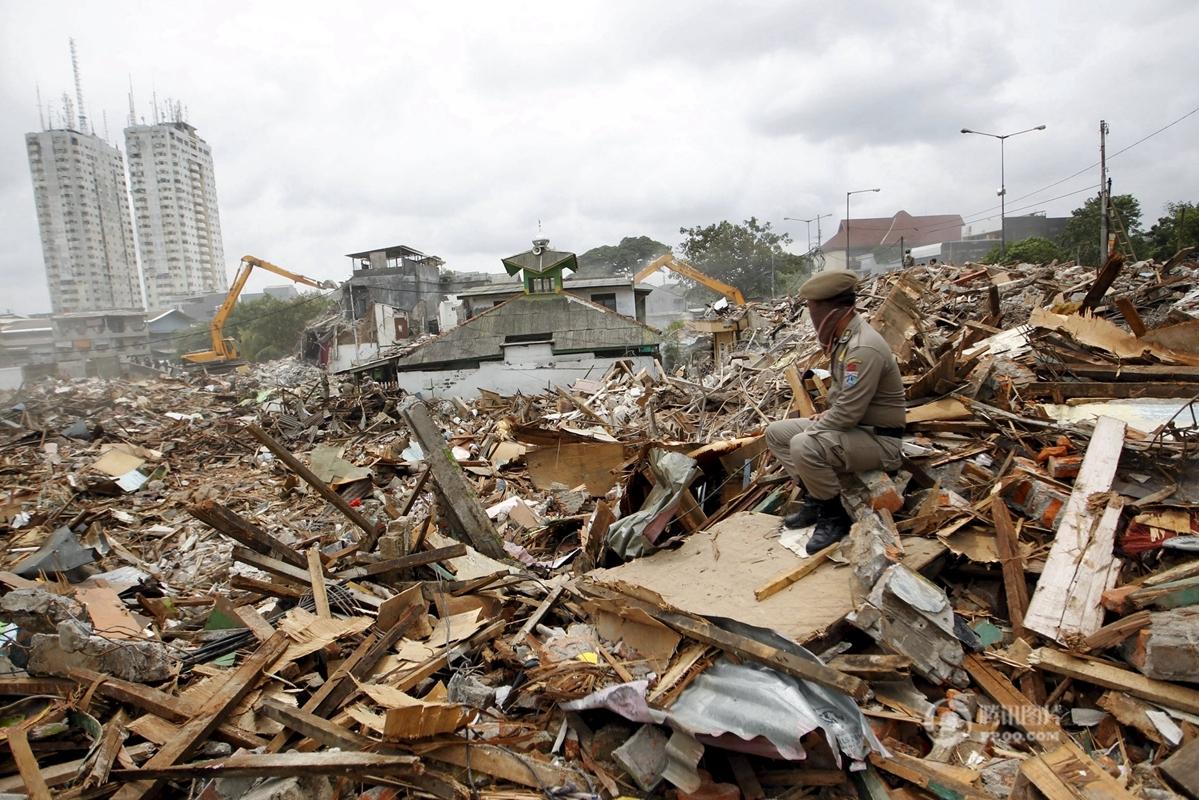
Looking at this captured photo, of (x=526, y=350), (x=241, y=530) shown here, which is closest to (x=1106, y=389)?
(x=241, y=530)

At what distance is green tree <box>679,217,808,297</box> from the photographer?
53.5 meters

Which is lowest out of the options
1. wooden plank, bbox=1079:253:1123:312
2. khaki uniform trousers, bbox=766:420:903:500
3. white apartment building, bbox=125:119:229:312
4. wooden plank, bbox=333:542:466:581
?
wooden plank, bbox=333:542:466:581

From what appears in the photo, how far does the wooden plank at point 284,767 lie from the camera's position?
2.55m

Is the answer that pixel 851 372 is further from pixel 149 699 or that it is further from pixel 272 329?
pixel 272 329

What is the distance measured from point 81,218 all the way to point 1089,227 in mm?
85940

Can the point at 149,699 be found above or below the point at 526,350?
below

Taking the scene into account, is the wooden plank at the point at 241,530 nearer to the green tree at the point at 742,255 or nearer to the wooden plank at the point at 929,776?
the wooden plank at the point at 929,776

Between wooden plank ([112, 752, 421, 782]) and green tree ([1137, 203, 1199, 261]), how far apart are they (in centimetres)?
2999

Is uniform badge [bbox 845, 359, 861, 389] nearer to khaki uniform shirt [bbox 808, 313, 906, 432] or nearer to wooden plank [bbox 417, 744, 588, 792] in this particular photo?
khaki uniform shirt [bbox 808, 313, 906, 432]

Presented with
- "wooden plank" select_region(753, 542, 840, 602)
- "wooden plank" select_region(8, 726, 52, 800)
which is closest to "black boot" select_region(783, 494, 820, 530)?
"wooden plank" select_region(753, 542, 840, 602)

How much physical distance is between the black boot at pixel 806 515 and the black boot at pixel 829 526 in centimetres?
4

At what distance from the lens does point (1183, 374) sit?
5.01m

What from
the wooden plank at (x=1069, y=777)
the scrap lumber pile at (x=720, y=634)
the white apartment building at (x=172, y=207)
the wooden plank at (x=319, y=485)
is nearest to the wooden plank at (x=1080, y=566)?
the scrap lumber pile at (x=720, y=634)

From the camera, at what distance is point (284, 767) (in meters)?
2.55
